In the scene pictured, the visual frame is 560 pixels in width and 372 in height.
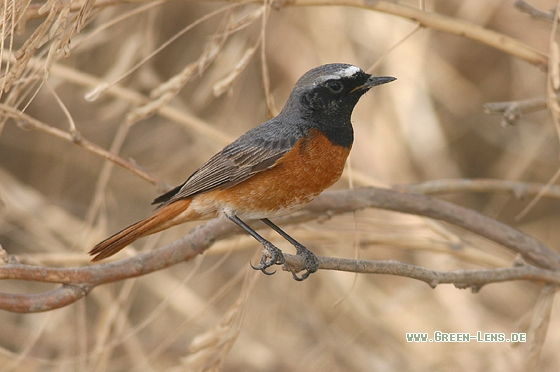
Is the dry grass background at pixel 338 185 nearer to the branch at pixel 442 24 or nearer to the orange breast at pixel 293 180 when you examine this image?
the orange breast at pixel 293 180

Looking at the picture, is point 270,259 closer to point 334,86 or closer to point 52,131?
point 334,86

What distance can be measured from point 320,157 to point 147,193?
373cm

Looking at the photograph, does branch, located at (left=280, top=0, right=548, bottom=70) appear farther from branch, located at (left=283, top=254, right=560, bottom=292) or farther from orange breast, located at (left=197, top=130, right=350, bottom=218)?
branch, located at (left=283, top=254, right=560, bottom=292)

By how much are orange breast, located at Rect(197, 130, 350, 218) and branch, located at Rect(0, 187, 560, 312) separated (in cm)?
18

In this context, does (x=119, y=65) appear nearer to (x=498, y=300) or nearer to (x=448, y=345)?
(x=448, y=345)

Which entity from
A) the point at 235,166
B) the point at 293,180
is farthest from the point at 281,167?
the point at 235,166

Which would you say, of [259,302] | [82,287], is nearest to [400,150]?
[259,302]

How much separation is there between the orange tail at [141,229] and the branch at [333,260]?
0.17 metres

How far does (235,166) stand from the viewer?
12.5 feet

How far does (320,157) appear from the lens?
3.61 m

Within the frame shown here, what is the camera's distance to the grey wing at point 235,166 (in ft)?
12.1

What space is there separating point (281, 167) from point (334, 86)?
595 mm

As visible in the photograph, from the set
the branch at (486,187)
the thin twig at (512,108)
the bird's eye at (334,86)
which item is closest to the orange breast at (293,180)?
the bird's eye at (334,86)

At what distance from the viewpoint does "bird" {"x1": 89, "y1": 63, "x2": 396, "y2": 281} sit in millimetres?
3578
